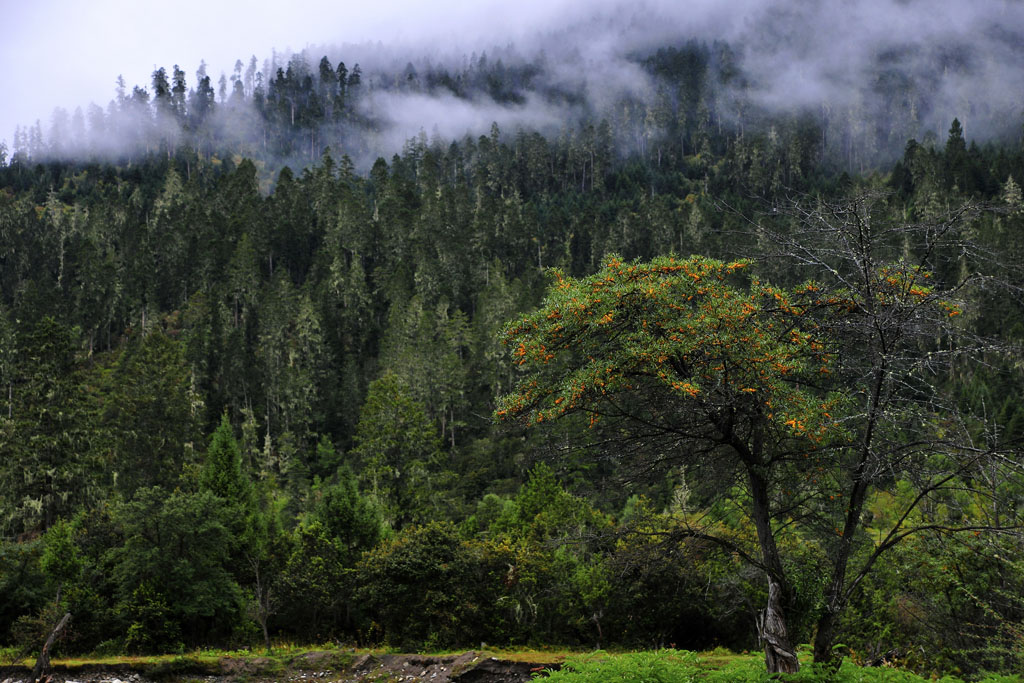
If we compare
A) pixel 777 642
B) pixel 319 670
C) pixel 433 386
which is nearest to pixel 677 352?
pixel 777 642

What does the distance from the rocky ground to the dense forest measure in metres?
2.31

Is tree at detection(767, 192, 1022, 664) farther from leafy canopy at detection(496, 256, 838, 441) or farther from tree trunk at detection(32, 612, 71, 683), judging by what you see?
tree trunk at detection(32, 612, 71, 683)

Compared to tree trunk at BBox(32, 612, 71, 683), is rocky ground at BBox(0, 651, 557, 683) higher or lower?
lower

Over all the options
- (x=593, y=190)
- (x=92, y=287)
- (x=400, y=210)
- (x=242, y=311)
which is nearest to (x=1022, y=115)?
(x=593, y=190)

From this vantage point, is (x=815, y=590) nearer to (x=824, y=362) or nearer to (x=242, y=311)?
(x=824, y=362)

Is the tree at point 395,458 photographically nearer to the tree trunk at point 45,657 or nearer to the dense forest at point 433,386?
the dense forest at point 433,386

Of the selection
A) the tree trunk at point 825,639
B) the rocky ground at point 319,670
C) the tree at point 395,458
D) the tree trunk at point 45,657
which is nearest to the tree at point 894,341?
the tree trunk at point 825,639

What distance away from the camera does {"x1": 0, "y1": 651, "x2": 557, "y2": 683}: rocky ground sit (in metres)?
17.6

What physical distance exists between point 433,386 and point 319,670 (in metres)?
37.6

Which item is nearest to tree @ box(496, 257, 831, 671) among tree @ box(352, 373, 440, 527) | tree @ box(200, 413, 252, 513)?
tree @ box(200, 413, 252, 513)

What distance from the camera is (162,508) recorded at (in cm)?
2248

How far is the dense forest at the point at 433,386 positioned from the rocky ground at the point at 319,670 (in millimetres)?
2314

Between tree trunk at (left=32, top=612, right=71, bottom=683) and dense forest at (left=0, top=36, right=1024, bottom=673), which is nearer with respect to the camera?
dense forest at (left=0, top=36, right=1024, bottom=673)

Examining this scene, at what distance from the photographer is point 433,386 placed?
5591cm
